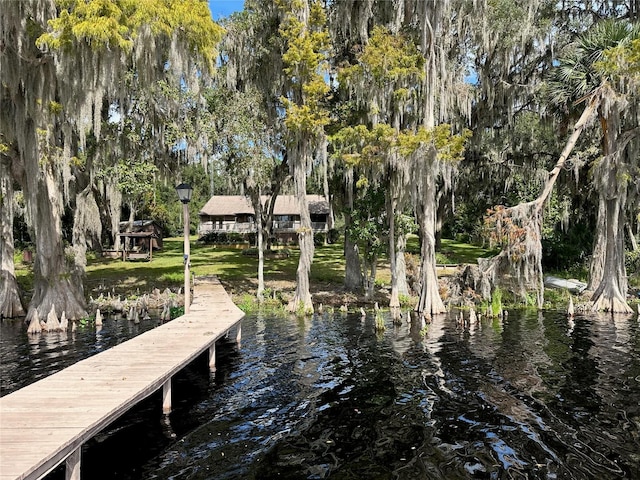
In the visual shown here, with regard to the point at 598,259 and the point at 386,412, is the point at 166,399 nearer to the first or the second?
the point at 386,412

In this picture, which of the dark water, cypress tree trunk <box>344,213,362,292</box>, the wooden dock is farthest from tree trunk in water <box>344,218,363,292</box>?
the wooden dock

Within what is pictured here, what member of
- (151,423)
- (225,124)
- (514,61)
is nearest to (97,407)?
(151,423)

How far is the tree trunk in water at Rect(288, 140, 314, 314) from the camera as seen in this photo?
20.2 m

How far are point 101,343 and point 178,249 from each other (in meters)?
32.1

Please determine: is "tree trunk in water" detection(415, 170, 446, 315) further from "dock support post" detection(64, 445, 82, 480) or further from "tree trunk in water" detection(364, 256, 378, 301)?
"dock support post" detection(64, 445, 82, 480)

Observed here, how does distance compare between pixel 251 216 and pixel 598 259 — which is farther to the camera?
pixel 251 216

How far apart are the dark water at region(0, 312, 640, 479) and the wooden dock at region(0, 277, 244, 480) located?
87 centimetres

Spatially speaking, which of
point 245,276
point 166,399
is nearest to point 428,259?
point 245,276

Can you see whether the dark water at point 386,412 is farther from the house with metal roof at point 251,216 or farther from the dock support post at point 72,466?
the house with metal roof at point 251,216

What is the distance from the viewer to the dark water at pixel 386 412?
6141 millimetres

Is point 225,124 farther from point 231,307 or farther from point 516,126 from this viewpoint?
point 516,126

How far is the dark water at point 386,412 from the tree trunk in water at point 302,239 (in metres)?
6.41

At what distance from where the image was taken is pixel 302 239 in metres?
20.8

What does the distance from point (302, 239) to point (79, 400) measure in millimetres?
14956
